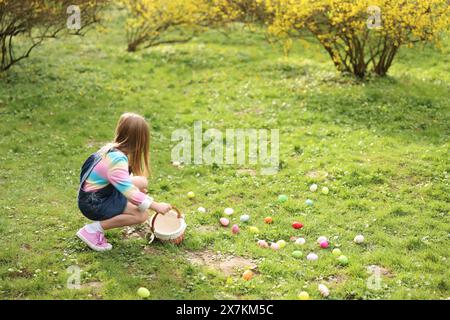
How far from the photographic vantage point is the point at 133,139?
211 inches

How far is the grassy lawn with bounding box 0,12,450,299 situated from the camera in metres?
5.19

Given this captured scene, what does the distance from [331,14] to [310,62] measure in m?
2.60

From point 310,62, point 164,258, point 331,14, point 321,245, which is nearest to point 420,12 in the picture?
Answer: point 331,14

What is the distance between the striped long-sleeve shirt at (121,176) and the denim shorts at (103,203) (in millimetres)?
191

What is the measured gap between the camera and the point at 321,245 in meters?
5.82

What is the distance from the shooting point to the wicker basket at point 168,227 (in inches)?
224

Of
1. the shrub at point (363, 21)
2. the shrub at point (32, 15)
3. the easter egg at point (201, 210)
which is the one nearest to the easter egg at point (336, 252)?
the easter egg at point (201, 210)

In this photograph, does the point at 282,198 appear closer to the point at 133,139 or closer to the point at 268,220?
the point at 268,220

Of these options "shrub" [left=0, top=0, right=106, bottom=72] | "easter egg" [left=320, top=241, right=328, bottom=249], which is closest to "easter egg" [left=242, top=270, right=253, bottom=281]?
"easter egg" [left=320, top=241, right=328, bottom=249]

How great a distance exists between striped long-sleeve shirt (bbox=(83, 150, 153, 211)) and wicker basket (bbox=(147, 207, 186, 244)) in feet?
1.51

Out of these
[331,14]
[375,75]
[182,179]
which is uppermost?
[331,14]
